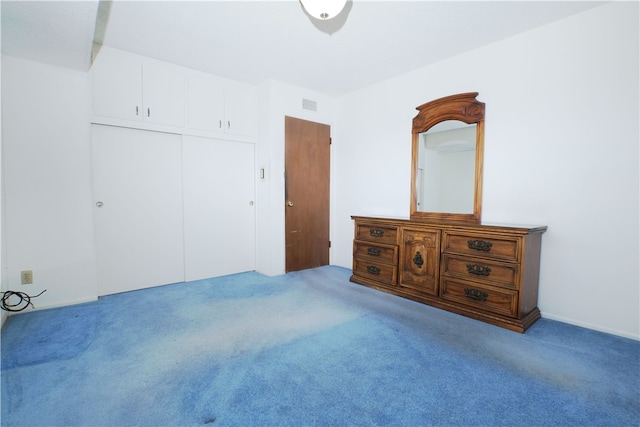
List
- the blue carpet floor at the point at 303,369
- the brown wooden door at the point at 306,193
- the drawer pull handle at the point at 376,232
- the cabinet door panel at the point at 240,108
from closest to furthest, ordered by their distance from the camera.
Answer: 1. the blue carpet floor at the point at 303,369
2. the drawer pull handle at the point at 376,232
3. the cabinet door panel at the point at 240,108
4. the brown wooden door at the point at 306,193

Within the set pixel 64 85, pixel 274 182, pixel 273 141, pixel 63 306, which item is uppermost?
pixel 64 85

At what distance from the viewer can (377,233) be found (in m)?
3.31

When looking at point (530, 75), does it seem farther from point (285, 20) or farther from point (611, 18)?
point (285, 20)

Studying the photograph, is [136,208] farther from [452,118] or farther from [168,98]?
[452,118]

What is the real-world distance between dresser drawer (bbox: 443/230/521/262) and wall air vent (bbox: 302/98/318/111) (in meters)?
2.53

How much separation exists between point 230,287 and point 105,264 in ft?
4.21

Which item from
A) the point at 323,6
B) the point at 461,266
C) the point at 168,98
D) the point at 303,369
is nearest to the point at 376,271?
the point at 461,266

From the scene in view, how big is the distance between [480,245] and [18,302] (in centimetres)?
410

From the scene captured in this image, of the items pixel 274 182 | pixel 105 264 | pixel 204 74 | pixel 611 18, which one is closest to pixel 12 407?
pixel 105 264

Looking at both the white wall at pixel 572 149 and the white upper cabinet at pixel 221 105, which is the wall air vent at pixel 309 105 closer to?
the white upper cabinet at pixel 221 105

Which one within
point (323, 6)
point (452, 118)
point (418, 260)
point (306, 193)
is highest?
point (323, 6)

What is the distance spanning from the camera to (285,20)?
244 centimetres

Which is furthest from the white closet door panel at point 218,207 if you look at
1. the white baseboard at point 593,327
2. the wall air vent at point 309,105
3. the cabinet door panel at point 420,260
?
the white baseboard at point 593,327

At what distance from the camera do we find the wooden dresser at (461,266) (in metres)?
2.32
